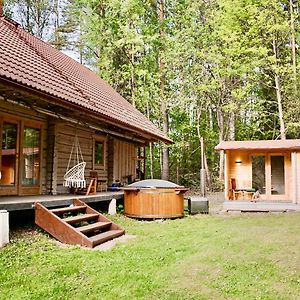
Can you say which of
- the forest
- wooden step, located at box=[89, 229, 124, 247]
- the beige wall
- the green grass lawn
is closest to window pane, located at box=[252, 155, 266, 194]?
the beige wall

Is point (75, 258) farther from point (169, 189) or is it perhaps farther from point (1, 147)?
point (169, 189)

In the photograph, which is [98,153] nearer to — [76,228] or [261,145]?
[76,228]

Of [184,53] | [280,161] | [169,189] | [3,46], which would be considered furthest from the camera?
[184,53]

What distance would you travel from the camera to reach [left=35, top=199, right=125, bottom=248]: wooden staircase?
20.1 ft

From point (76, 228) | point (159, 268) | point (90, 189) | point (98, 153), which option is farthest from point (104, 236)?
point (98, 153)

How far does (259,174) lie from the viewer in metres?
14.9

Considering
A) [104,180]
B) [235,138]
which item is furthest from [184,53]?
[104,180]

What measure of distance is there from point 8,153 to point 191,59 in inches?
531

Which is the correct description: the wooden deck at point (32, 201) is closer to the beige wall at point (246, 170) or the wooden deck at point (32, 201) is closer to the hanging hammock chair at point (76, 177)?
the hanging hammock chair at point (76, 177)

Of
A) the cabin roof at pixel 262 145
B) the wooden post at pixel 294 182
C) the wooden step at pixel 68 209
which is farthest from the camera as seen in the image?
the cabin roof at pixel 262 145

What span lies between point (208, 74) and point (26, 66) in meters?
13.3

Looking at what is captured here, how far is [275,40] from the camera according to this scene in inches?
701

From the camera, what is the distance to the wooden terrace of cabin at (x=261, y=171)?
13805 millimetres

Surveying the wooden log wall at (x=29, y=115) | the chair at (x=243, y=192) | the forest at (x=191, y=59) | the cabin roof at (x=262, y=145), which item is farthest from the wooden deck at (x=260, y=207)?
the wooden log wall at (x=29, y=115)
